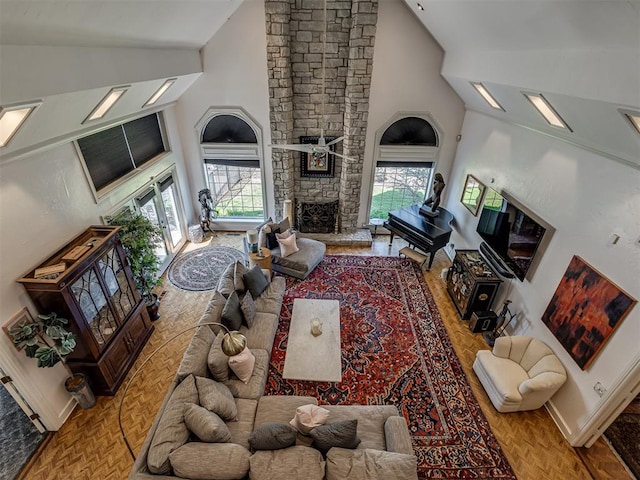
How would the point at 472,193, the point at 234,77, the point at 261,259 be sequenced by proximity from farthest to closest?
the point at 234,77 → the point at 472,193 → the point at 261,259

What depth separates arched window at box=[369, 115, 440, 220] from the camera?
7.02m

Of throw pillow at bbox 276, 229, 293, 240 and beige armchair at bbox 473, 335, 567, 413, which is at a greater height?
throw pillow at bbox 276, 229, 293, 240

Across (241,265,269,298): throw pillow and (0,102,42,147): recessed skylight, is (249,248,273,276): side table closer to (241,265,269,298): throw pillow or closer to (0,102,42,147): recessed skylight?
(241,265,269,298): throw pillow

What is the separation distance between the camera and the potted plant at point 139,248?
476 centimetres

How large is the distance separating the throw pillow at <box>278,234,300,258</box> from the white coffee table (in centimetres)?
126

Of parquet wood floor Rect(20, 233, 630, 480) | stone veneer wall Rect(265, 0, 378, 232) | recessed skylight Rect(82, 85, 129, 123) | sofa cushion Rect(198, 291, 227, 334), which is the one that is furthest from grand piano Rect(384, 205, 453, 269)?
recessed skylight Rect(82, 85, 129, 123)

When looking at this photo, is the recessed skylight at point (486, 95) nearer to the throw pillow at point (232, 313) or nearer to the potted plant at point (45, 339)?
the throw pillow at point (232, 313)

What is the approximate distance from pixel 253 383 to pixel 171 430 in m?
1.10

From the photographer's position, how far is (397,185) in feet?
25.5

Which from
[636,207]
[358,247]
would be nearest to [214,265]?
[358,247]

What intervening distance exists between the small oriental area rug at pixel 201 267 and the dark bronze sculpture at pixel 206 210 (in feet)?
2.48

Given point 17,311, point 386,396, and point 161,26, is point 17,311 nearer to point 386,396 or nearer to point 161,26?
point 161,26

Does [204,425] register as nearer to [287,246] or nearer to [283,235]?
[287,246]

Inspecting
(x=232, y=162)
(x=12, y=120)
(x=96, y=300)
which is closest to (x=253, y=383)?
(x=96, y=300)
